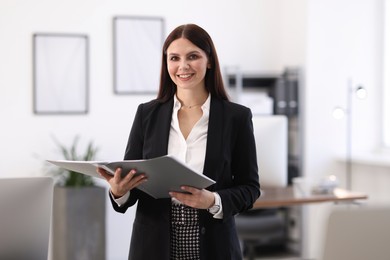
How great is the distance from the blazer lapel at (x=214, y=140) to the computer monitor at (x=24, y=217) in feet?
1.65

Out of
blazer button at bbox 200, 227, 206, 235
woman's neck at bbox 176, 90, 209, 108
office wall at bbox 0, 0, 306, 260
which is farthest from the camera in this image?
office wall at bbox 0, 0, 306, 260

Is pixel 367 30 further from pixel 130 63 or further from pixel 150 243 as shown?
pixel 150 243

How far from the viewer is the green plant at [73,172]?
505 centimetres

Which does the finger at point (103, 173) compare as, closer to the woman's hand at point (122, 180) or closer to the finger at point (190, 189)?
the woman's hand at point (122, 180)

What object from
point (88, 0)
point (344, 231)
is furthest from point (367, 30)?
point (344, 231)

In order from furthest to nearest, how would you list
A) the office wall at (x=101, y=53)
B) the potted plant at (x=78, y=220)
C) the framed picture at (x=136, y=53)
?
the framed picture at (x=136, y=53)
the office wall at (x=101, y=53)
the potted plant at (x=78, y=220)

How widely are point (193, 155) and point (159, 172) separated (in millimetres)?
246

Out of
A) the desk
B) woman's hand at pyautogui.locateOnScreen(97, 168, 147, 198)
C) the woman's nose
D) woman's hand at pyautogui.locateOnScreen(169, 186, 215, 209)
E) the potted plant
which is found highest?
the woman's nose

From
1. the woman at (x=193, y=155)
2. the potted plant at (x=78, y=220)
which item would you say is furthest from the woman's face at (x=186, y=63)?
the potted plant at (x=78, y=220)

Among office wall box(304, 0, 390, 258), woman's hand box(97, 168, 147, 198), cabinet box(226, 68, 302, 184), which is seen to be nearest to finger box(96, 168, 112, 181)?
woman's hand box(97, 168, 147, 198)

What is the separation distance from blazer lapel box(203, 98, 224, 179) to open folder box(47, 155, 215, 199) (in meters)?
0.13

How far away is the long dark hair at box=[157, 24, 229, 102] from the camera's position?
2.02 meters

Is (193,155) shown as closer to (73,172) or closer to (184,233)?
(184,233)

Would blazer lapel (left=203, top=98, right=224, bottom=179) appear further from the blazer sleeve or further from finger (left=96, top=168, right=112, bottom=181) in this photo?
→ finger (left=96, top=168, right=112, bottom=181)
